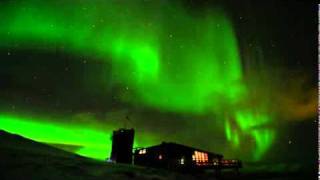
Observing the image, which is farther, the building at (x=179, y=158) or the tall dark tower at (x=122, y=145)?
the tall dark tower at (x=122, y=145)

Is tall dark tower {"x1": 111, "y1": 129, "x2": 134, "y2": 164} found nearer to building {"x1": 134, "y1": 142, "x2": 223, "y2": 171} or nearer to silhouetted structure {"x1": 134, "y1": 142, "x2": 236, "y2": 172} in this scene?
silhouetted structure {"x1": 134, "y1": 142, "x2": 236, "y2": 172}

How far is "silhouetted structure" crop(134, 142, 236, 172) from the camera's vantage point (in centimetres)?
5288

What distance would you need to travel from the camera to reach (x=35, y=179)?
2433cm

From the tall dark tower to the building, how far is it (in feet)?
10.3

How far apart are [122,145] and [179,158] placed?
9407mm

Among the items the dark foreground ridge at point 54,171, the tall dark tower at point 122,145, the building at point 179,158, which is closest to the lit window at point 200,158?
the building at point 179,158

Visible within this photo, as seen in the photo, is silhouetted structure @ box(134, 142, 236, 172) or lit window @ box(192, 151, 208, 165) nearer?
silhouetted structure @ box(134, 142, 236, 172)

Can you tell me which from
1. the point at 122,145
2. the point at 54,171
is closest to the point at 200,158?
the point at 122,145

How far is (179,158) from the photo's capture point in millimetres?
53656

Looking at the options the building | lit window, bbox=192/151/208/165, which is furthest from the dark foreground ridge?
lit window, bbox=192/151/208/165

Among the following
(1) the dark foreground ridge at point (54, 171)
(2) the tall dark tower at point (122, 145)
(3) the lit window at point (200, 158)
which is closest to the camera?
(1) the dark foreground ridge at point (54, 171)

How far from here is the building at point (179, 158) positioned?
52875 millimetres

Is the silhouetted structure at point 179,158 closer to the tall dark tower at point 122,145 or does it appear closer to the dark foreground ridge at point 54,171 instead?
the tall dark tower at point 122,145

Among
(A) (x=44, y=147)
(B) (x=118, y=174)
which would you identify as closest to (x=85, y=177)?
(B) (x=118, y=174)
